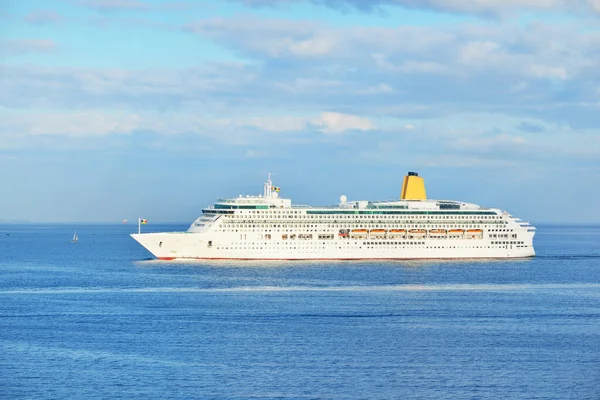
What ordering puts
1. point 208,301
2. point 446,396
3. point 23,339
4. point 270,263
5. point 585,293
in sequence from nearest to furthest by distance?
point 446,396, point 23,339, point 208,301, point 585,293, point 270,263

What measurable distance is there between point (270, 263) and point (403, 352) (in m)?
47.7

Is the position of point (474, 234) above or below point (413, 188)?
below

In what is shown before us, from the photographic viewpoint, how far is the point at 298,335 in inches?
1929

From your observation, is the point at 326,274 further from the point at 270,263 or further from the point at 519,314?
the point at 519,314

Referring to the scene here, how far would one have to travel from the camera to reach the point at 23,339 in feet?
157

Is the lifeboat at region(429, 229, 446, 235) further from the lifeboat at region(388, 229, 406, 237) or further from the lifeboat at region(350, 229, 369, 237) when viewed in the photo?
the lifeboat at region(350, 229, 369, 237)

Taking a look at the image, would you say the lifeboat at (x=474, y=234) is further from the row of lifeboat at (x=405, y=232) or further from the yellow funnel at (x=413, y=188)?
the yellow funnel at (x=413, y=188)

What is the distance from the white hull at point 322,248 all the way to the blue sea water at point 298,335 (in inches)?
326

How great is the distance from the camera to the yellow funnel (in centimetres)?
10512

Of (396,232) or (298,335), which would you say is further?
(396,232)

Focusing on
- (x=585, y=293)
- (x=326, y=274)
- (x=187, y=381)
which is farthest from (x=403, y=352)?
(x=326, y=274)

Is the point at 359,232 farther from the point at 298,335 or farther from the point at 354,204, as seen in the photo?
the point at 298,335

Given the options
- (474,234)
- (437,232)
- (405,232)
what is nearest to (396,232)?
(405,232)

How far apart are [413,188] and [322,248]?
1570 cm
